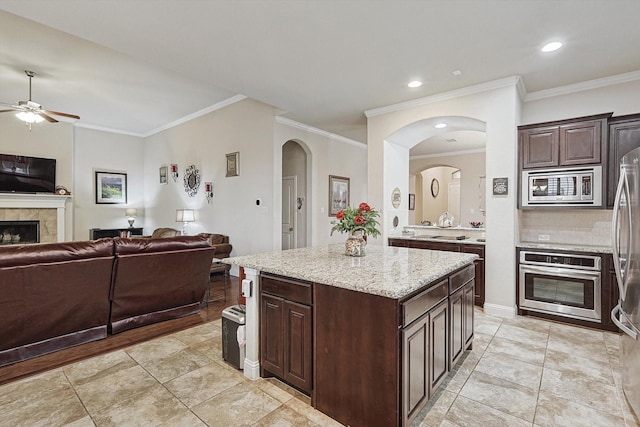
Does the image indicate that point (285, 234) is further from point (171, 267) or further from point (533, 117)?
point (533, 117)

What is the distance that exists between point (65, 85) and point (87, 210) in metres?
3.55

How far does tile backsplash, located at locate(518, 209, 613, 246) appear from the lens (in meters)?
3.81

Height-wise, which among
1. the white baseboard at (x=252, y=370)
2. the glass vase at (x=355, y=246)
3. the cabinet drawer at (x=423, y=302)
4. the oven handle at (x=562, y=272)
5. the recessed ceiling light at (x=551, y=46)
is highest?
the recessed ceiling light at (x=551, y=46)

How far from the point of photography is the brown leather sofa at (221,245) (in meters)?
5.82

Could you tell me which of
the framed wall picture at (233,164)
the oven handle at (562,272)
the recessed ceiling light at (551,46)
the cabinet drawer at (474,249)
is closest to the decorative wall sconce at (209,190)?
the framed wall picture at (233,164)

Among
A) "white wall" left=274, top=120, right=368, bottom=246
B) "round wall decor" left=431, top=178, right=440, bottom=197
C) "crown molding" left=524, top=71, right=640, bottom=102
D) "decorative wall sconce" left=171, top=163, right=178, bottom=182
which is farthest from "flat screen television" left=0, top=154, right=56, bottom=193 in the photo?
"round wall decor" left=431, top=178, right=440, bottom=197

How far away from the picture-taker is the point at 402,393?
167cm

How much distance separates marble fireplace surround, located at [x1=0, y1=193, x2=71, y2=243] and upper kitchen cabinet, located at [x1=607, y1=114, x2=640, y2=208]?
9.65 meters

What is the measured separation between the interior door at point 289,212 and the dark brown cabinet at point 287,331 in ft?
14.5

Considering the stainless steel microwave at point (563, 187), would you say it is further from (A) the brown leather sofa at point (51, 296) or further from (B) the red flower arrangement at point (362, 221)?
(A) the brown leather sofa at point (51, 296)

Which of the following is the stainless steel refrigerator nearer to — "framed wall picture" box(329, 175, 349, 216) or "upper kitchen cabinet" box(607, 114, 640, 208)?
"upper kitchen cabinet" box(607, 114, 640, 208)

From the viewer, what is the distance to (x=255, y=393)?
2.21 meters

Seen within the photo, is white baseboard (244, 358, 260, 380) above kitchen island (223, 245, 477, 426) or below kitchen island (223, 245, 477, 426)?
below

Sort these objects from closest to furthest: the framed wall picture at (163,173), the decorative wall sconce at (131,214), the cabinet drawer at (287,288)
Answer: the cabinet drawer at (287,288)
the framed wall picture at (163,173)
the decorative wall sconce at (131,214)
